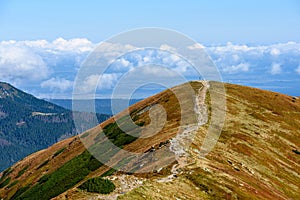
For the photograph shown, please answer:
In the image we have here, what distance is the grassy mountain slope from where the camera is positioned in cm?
5962

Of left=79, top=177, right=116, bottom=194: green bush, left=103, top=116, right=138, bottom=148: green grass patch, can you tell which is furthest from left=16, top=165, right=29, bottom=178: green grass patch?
left=79, top=177, right=116, bottom=194: green bush

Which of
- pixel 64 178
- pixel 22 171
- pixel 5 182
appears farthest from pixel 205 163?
pixel 5 182

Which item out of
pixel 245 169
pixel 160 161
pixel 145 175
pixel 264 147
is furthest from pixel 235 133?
pixel 145 175

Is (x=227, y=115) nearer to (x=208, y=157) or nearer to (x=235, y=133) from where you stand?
(x=235, y=133)

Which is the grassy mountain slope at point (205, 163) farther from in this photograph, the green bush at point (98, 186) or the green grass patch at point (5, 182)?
the green bush at point (98, 186)

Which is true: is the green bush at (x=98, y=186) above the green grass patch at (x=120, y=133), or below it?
above

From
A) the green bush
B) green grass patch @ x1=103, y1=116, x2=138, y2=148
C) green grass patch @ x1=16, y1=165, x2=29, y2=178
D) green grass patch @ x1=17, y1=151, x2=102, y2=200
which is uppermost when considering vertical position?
the green bush

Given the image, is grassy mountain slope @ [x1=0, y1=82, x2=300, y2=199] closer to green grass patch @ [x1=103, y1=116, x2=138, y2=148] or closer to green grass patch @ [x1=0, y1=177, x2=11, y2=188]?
green grass patch @ [x1=103, y1=116, x2=138, y2=148]

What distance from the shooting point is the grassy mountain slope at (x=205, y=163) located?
59625 mm

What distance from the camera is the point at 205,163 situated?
7131 centimetres

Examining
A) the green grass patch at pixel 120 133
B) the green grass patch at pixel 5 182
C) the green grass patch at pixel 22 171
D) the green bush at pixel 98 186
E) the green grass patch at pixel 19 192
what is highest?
the green bush at pixel 98 186

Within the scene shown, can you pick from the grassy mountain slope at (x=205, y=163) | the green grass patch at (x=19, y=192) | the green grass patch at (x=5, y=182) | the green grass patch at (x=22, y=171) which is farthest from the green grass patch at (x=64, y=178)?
the green grass patch at (x=5, y=182)

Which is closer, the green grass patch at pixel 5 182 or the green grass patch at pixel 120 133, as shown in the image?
the green grass patch at pixel 120 133

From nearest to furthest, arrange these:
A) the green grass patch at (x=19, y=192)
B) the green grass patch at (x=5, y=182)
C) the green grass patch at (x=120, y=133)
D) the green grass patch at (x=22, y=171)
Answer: the green grass patch at (x=120, y=133)
the green grass patch at (x=19, y=192)
the green grass patch at (x=22, y=171)
the green grass patch at (x=5, y=182)
